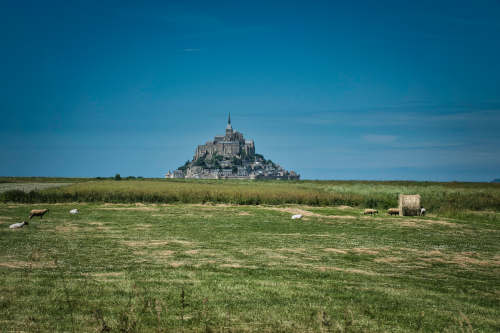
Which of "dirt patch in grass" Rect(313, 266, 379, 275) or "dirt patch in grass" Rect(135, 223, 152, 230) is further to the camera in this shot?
"dirt patch in grass" Rect(135, 223, 152, 230)

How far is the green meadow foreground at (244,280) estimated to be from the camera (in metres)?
5.72

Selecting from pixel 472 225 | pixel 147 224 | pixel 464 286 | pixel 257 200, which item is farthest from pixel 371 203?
pixel 464 286

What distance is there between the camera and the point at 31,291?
22.5ft

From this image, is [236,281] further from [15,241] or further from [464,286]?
[15,241]

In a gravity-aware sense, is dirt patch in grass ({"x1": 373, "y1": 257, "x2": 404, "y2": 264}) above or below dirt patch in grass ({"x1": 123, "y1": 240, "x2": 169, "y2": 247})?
below

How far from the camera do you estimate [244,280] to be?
7.89 m

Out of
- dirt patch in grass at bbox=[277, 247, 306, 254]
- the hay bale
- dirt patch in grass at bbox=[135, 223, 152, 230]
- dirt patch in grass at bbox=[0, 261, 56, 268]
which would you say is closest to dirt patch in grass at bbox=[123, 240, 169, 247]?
dirt patch in grass at bbox=[0, 261, 56, 268]

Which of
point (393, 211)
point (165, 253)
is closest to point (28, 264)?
point (165, 253)

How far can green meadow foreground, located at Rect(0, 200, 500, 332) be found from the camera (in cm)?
572

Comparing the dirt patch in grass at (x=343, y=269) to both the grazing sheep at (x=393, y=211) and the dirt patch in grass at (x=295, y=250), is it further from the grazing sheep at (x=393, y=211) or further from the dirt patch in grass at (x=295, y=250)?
the grazing sheep at (x=393, y=211)

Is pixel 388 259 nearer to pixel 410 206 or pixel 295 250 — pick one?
pixel 295 250

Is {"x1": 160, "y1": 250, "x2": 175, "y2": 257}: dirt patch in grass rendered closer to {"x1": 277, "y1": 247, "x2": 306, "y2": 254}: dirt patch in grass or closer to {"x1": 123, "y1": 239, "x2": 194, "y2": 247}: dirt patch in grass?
{"x1": 123, "y1": 239, "x2": 194, "y2": 247}: dirt patch in grass

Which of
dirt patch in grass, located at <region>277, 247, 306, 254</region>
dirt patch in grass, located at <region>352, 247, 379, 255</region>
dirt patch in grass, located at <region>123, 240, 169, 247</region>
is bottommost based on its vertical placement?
dirt patch in grass, located at <region>352, 247, 379, 255</region>

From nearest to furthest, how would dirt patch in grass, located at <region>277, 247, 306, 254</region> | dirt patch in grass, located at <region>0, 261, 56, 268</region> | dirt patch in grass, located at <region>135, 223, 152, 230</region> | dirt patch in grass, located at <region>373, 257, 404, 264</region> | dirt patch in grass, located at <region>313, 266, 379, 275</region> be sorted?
dirt patch in grass, located at <region>0, 261, 56, 268</region>, dirt patch in grass, located at <region>313, 266, 379, 275</region>, dirt patch in grass, located at <region>373, 257, 404, 264</region>, dirt patch in grass, located at <region>277, 247, 306, 254</region>, dirt patch in grass, located at <region>135, 223, 152, 230</region>
